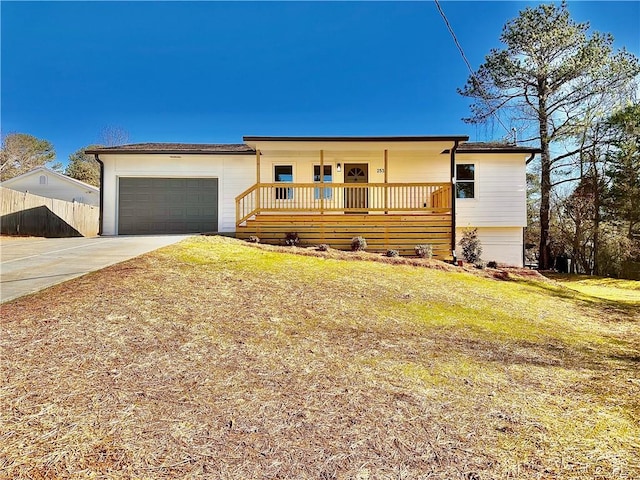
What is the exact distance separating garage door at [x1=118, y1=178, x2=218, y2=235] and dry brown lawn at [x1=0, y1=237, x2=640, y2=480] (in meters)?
7.95

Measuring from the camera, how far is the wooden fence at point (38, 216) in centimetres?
1359

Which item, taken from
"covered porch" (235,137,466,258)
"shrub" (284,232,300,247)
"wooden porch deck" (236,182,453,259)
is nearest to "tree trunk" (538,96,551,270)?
"covered porch" (235,137,466,258)

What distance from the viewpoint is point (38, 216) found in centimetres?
1484

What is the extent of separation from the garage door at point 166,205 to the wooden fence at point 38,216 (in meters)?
4.64

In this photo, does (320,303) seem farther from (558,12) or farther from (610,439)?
(558,12)

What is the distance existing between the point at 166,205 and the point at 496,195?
12.5m

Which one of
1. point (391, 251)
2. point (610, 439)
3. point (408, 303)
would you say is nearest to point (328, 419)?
point (610, 439)

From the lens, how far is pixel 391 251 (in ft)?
33.9

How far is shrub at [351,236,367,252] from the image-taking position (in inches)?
416

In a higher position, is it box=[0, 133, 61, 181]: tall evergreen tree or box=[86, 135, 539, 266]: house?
box=[0, 133, 61, 181]: tall evergreen tree

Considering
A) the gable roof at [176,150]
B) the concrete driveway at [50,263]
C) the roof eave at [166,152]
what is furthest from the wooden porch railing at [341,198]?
the concrete driveway at [50,263]

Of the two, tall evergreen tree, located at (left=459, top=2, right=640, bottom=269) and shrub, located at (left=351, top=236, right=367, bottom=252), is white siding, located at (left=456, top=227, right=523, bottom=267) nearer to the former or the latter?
tall evergreen tree, located at (left=459, top=2, right=640, bottom=269)

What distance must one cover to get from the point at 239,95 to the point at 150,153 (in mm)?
11184

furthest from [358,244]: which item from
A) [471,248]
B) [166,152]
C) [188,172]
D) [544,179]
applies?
[544,179]
